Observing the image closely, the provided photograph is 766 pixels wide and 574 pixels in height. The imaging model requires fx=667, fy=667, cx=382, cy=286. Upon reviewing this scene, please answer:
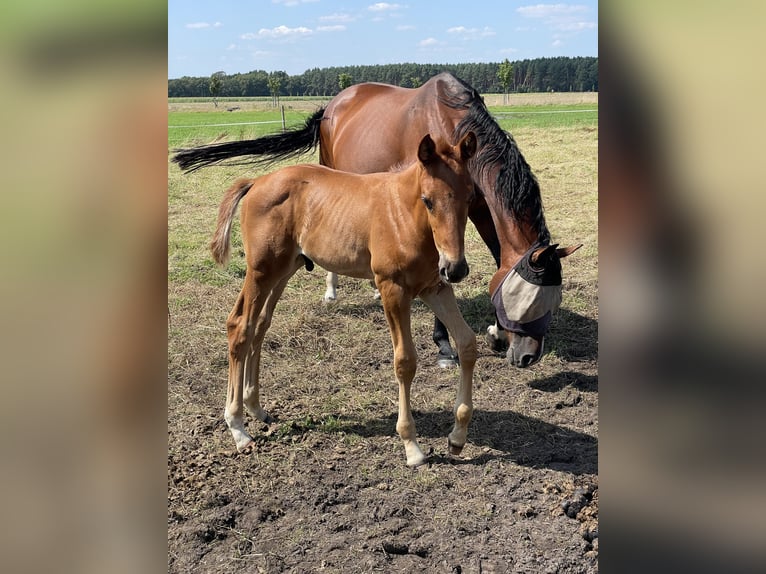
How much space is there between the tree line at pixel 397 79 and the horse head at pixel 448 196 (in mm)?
82058

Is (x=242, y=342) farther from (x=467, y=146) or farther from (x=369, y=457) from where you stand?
(x=467, y=146)

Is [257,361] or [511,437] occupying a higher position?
[257,361]

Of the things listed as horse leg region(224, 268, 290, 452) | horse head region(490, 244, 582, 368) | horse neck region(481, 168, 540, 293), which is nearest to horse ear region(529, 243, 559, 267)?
horse head region(490, 244, 582, 368)

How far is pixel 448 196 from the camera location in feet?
11.3

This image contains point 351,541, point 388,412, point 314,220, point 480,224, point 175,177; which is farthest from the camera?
point 175,177

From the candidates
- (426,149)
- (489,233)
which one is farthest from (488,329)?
(426,149)

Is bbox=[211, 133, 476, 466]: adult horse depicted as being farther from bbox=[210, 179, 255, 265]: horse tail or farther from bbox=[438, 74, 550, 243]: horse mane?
bbox=[438, 74, 550, 243]: horse mane

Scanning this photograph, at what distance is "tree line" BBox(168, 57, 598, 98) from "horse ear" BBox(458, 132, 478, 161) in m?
82.0

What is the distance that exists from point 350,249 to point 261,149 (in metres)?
2.65
